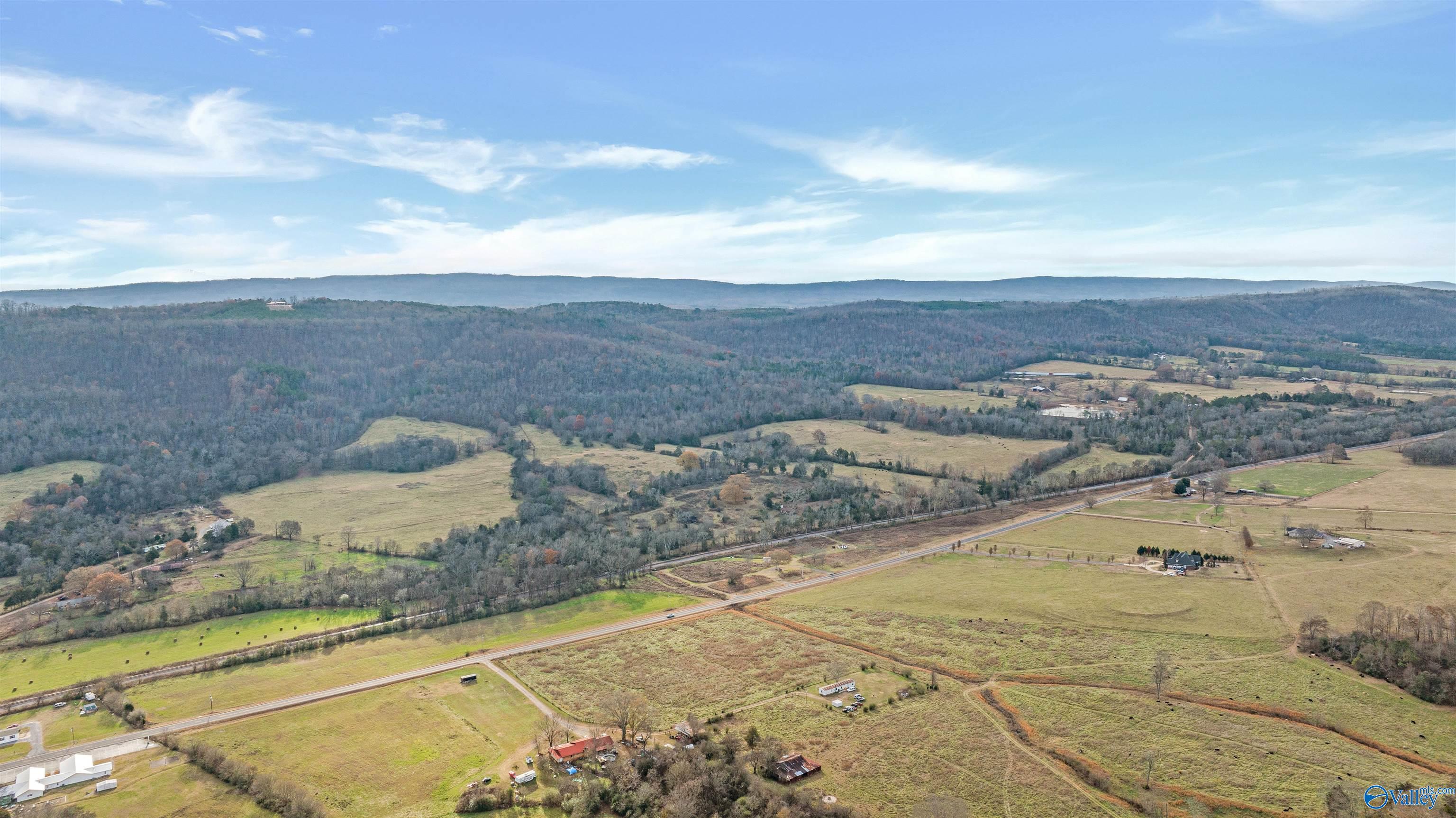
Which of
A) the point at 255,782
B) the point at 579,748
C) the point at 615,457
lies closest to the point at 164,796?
the point at 255,782

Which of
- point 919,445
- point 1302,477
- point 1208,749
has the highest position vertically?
point 1302,477

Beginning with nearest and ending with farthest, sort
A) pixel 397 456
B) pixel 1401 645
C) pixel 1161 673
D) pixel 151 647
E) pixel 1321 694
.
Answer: pixel 1321 694 < pixel 1161 673 < pixel 1401 645 < pixel 151 647 < pixel 397 456

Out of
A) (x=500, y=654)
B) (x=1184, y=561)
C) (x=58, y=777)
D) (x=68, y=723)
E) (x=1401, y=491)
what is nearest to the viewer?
(x=58, y=777)

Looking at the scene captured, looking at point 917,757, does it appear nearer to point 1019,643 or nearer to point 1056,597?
point 1019,643

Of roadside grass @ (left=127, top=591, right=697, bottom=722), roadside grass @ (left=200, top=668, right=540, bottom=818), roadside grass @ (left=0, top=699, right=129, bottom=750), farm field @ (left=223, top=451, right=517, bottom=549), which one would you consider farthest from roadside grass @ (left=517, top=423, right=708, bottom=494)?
roadside grass @ (left=0, top=699, right=129, bottom=750)

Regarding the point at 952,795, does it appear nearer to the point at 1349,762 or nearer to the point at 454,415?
the point at 1349,762

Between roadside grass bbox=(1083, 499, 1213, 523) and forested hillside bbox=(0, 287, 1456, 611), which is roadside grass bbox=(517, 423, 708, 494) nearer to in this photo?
forested hillside bbox=(0, 287, 1456, 611)
